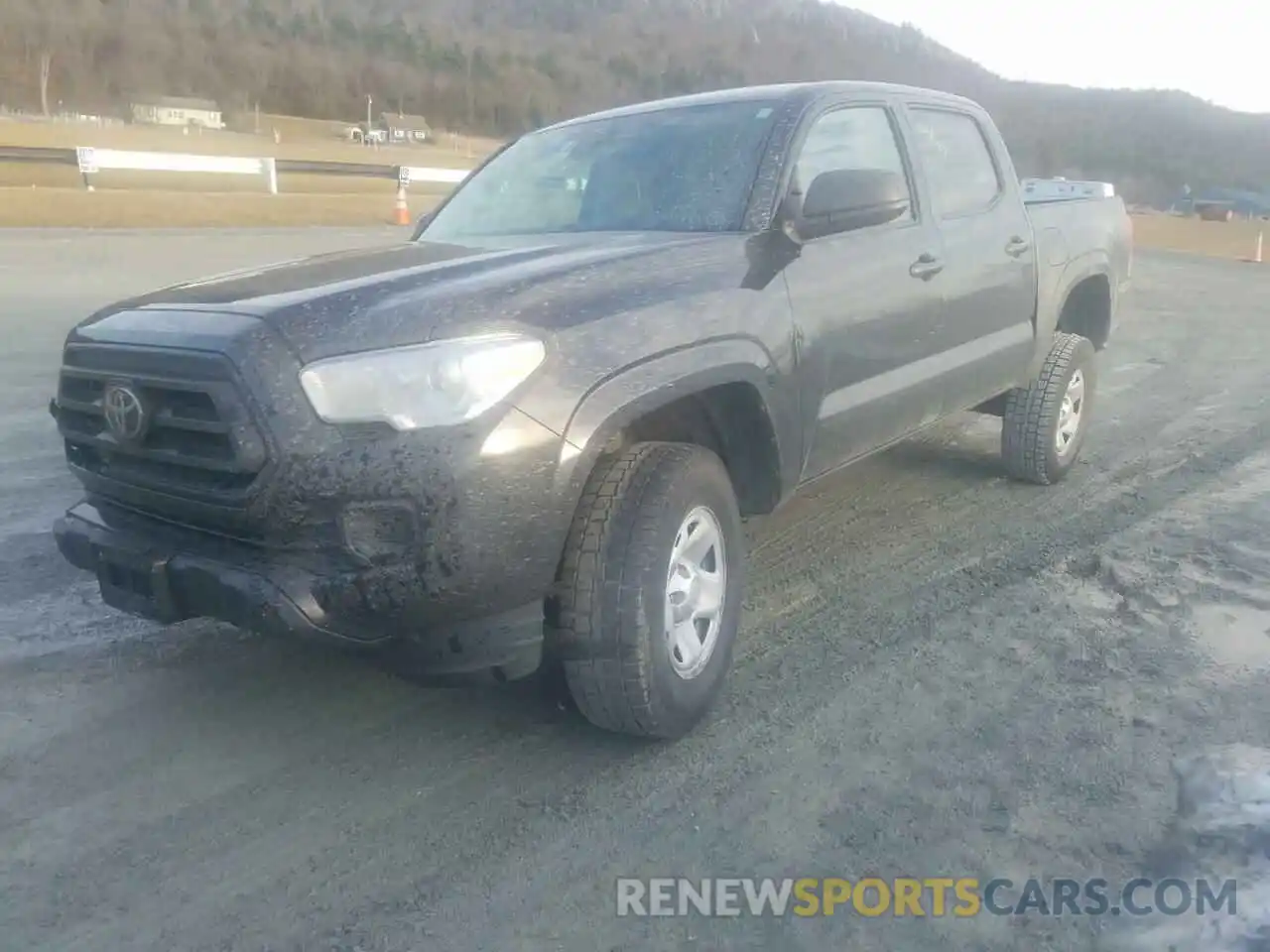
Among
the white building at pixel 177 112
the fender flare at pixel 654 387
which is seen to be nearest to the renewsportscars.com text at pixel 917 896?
the fender flare at pixel 654 387

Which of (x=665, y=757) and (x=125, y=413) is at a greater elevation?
(x=125, y=413)

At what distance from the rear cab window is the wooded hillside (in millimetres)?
63642

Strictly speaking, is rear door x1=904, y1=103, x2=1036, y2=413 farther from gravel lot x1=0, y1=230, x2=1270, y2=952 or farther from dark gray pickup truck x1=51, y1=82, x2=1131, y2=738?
gravel lot x1=0, y1=230, x2=1270, y2=952

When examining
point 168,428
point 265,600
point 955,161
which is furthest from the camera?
point 955,161

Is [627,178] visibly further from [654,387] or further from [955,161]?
[955,161]

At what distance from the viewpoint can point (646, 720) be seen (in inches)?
121

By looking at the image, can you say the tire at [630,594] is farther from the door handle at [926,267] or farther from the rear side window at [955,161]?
the rear side window at [955,161]

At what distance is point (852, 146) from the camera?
4328 millimetres

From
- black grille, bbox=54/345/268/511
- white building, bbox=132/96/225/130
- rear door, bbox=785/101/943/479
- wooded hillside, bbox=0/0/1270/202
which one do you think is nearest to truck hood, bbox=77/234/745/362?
black grille, bbox=54/345/268/511

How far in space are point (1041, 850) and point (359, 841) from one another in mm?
1651

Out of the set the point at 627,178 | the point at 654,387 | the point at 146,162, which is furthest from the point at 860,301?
the point at 146,162

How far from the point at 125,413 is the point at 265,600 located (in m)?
0.66

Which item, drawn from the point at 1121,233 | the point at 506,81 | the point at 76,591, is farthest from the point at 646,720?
the point at 506,81

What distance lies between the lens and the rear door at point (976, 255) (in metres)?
4.70
